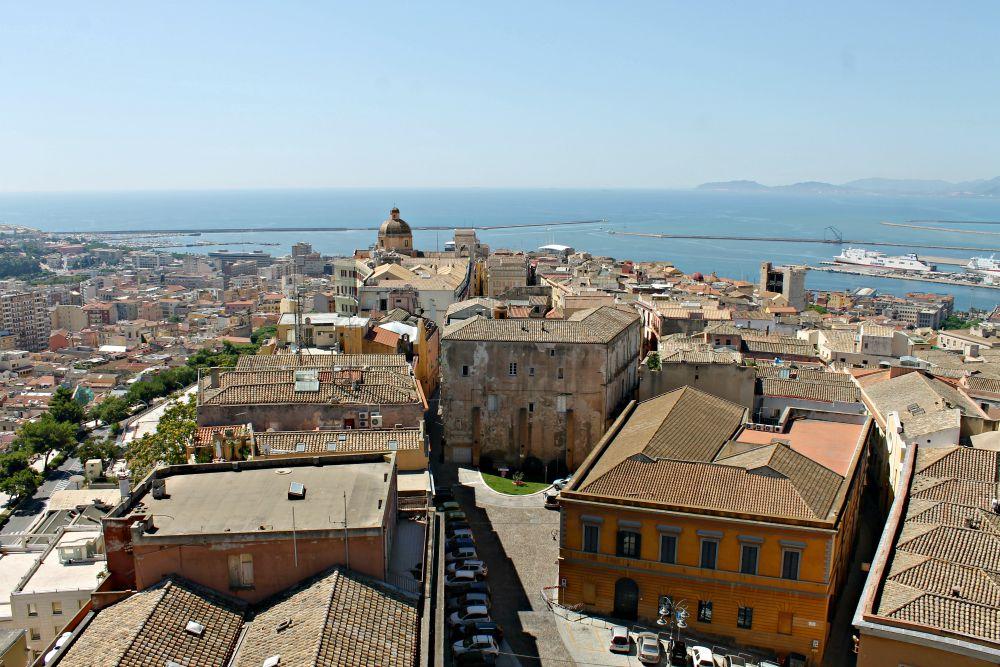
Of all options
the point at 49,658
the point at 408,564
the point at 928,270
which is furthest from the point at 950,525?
the point at 928,270

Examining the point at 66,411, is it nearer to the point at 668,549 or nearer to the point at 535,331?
the point at 535,331

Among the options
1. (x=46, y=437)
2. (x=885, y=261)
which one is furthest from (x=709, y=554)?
(x=885, y=261)

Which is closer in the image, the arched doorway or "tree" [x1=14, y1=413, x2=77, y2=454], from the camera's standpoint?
the arched doorway

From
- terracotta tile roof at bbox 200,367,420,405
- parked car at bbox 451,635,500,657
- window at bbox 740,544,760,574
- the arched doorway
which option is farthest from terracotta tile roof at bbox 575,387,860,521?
terracotta tile roof at bbox 200,367,420,405

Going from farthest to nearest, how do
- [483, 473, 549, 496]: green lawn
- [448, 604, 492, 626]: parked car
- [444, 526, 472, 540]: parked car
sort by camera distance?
[483, 473, 549, 496]: green lawn
[444, 526, 472, 540]: parked car
[448, 604, 492, 626]: parked car

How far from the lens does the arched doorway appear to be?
2275 centimetres

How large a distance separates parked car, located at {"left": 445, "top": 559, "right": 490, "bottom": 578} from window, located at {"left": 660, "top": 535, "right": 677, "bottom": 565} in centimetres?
545

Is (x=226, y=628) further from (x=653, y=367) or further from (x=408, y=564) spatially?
(x=653, y=367)

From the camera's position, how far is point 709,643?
21.7 m

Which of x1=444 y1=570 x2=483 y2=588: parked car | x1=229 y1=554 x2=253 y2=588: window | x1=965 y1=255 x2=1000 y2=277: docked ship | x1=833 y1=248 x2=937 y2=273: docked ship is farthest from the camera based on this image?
x1=833 y1=248 x2=937 y2=273: docked ship

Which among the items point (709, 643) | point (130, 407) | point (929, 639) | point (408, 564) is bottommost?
point (130, 407)

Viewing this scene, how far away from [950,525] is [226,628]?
1903 cm

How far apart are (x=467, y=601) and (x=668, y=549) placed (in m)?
5.65

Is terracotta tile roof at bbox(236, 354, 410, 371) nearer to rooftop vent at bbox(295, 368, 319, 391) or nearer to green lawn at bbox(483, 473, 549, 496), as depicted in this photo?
rooftop vent at bbox(295, 368, 319, 391)
